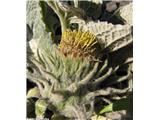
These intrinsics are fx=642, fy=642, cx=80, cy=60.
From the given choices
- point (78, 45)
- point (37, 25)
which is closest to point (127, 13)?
point (78, 45)

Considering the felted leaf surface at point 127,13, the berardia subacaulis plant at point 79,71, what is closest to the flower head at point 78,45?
the berardia subacaulis plant at point 79,71

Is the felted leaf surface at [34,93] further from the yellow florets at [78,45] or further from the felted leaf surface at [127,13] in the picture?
the felted leaf surface at [127,13]

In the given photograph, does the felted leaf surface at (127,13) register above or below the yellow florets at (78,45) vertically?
above

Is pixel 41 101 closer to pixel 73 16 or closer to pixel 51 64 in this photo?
pixel 51 64

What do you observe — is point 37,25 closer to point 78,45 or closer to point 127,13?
point 78,45

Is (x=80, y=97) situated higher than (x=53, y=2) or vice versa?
(x=53, y=2)

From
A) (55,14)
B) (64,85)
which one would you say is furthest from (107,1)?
(64,85)

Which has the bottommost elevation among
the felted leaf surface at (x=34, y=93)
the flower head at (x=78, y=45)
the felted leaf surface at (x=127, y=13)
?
the felted leaf surface at (x=34, y=93)

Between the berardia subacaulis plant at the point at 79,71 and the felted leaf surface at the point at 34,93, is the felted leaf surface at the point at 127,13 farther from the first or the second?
the felted leaf surface at the point at 34,93
